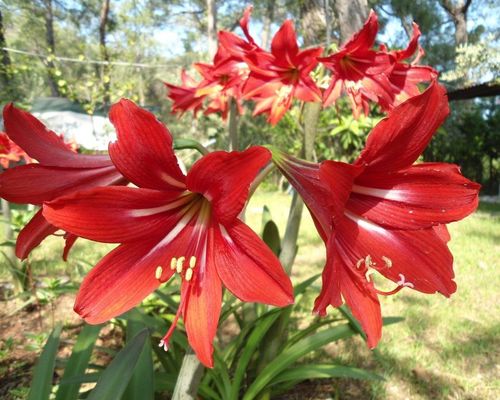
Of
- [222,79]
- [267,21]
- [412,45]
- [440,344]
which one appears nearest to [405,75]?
[412,45]

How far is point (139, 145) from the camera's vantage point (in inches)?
24.9

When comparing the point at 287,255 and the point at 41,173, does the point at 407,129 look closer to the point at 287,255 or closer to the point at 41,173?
the point at 41,173

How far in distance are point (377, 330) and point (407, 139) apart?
34 centimetres

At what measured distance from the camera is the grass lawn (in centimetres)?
179

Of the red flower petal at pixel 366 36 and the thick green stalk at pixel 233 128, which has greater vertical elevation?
the red flower petal at pixel 366 36

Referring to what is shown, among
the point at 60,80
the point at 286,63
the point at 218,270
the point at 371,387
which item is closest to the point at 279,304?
the point at 218,270

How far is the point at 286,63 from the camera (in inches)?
56.8

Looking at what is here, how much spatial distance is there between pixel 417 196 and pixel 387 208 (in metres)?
0.06

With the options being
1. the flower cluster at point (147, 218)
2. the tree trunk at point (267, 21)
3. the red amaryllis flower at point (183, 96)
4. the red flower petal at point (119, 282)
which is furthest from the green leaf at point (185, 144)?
the tree trunk at point (267, 21)

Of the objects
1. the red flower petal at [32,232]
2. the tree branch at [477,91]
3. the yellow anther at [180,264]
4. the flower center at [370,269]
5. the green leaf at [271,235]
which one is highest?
the red flower petal at [32,232]

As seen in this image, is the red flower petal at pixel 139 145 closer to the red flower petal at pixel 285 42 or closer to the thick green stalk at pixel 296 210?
the thick green stalk at pixel 296 210

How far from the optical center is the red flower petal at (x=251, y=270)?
2.23 feet

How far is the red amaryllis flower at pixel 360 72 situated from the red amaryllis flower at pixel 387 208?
692mm

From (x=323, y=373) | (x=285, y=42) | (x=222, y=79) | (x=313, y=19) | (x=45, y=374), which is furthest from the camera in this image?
(x=313, y=19)
